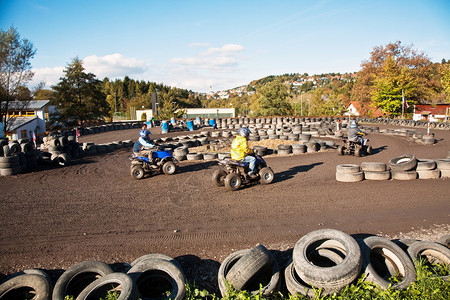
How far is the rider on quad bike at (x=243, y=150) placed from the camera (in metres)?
8.55

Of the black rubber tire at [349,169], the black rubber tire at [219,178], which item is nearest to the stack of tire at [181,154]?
the black rubber tire at [219,178]

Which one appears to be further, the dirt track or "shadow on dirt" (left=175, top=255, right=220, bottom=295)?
the dirt track

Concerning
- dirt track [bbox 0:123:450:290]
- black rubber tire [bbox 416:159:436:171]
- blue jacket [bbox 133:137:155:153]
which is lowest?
dirt track [bbox 0:123:450:290]

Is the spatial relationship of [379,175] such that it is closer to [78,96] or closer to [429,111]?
[78,96]

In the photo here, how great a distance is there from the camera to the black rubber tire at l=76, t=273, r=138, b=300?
3.46m

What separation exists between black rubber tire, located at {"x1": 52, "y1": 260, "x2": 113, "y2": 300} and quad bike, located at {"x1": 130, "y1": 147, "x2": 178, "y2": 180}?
6.62m

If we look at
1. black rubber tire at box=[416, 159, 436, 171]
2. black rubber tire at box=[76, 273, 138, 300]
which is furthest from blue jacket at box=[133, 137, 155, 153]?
black rubber tire at box=[416, 159, 436, 171]

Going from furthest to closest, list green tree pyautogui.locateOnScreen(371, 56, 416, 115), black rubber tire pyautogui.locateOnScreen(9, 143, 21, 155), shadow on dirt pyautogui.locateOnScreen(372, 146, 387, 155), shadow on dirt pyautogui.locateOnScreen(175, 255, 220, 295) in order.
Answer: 1. green tree pyautogui.locateOnScreen(371, 56, 416, 115)
2. shadow on dirt pyautogui.locateOnScreen(372, 146, 387, 155)
3. black rubber tire pyautogui.locateOnScreen(9, 143, 21, 155)
4. shadow on dirt pyautogui.locateOnScreen(175, 255, 220, 295)

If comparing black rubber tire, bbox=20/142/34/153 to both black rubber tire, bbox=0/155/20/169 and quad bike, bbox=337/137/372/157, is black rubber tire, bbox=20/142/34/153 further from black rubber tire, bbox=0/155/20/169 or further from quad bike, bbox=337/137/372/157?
quad bike, bbox=337/137/372/157

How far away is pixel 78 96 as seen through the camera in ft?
143

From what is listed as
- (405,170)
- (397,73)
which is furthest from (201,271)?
(397,73)

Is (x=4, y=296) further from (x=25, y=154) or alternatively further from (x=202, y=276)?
(x=25, y=154)

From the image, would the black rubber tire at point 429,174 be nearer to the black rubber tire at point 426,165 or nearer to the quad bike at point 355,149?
the black rubber tire at point 426,165

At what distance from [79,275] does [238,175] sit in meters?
5.28
